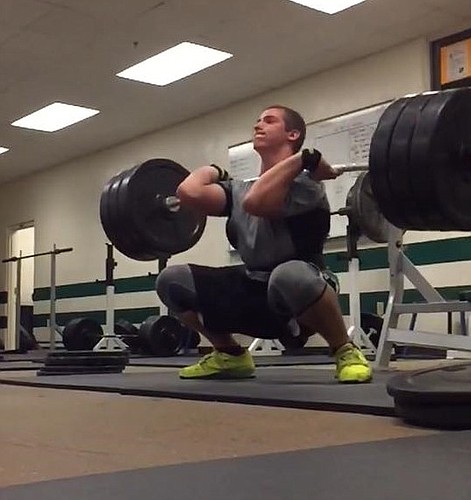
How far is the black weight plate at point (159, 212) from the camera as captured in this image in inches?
117

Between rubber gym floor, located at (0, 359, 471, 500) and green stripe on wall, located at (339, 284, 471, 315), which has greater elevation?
green stripe on wall, located at (339, 284, 471, 315)

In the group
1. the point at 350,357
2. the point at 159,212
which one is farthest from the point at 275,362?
the point at 350,357

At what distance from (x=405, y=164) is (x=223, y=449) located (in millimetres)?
798

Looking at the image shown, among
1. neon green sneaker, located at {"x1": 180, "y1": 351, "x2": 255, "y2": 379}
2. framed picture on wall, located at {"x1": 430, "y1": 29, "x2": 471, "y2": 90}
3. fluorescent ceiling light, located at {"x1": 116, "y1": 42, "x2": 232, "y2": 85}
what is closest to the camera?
neon green sneaker, located at {"x1": 180, "y1": 351, "x2": 255, "y2": 379}

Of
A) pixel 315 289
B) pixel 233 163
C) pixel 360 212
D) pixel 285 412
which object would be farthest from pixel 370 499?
pixel 233 163

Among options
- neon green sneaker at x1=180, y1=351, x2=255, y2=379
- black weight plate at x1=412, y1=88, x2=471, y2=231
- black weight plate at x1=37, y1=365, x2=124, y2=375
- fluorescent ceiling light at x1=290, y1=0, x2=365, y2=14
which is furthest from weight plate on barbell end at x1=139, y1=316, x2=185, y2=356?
black weight plate at x1=412, y1=88, x2=471, y2=231

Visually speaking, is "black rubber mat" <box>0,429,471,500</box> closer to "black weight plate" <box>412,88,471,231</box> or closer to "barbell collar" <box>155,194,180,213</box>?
"black weight plate" <box>412,88,471,231</box>

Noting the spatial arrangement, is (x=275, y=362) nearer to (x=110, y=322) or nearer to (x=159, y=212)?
(x=159, y=212)

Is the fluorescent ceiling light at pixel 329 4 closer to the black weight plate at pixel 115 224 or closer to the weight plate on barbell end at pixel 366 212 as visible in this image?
the weight plate on barbell end at pixel 366 212

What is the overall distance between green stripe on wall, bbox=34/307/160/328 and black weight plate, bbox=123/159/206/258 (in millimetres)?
4442

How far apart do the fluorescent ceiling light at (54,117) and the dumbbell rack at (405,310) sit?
397cm

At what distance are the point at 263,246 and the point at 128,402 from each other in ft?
2.19

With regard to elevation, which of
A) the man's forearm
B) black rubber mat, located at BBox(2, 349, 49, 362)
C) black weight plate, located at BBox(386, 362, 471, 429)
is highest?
the man's forearm

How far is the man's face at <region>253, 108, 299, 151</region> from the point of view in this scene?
2.54m
